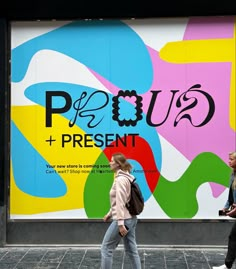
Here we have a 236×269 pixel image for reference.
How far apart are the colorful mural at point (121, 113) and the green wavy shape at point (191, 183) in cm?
2

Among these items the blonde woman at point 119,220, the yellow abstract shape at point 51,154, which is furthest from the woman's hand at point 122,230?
the yellow abstract shape at point 51,154

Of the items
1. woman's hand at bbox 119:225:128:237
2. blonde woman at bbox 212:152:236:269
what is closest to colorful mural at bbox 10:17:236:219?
blonde woman at bbox 212:152:236:269

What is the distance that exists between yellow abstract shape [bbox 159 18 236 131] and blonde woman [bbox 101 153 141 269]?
3040 millimetres

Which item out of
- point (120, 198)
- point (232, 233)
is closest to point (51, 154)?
point (120, 198)

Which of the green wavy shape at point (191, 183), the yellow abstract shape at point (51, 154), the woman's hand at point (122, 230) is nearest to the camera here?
the woman's hand at point (122, 230)

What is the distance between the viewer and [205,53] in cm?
812

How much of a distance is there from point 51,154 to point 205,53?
3.21m

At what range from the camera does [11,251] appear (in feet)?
25.7

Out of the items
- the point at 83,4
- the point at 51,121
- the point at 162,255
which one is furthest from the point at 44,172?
the point at 83,4

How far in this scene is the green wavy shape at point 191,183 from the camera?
8023 millimetres

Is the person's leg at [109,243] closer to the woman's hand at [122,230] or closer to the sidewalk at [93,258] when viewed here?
the woman's hand at [122,230]

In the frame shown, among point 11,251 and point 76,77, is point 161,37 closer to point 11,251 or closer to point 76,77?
point 76,77

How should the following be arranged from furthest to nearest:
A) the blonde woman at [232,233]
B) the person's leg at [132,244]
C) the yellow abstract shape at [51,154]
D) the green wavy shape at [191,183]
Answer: the yellow abstract shape at [51,154], the green wavy shape at [191,183], the blonde woman at [232,233], the person's leg at [132,244]

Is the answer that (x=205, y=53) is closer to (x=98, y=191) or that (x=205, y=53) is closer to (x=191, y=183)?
(x=191, y=183)
